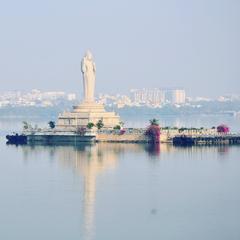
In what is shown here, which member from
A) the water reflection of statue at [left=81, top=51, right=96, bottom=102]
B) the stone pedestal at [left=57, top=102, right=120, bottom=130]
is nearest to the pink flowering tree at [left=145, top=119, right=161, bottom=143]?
the stone pedestal at [left=57, top=102, right=120, bottom=130]

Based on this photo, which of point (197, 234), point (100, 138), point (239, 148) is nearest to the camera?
point (197, 234)

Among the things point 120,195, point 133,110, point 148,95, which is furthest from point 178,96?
point 120,195

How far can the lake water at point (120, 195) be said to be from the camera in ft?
61.6

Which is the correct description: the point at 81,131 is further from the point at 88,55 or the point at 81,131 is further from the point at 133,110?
the point at 133,110

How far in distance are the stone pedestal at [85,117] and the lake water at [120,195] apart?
6.52 m

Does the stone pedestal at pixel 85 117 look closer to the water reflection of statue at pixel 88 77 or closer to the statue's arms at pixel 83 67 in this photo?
the water reflection of statue at pixel 88 77

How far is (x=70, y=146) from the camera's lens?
35.5 m

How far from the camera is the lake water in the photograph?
18781 mm

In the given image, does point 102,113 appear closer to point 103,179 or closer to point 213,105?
point 103,179

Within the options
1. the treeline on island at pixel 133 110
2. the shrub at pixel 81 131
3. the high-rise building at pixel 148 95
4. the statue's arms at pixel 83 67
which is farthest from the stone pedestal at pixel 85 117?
the high-rise building at pixel 148 95

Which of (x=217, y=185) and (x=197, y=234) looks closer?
(x=197, y=234)

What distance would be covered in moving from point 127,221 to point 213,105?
287 ft

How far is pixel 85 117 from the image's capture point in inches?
1517

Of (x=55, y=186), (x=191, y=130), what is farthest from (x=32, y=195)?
(x=191, y=130)
